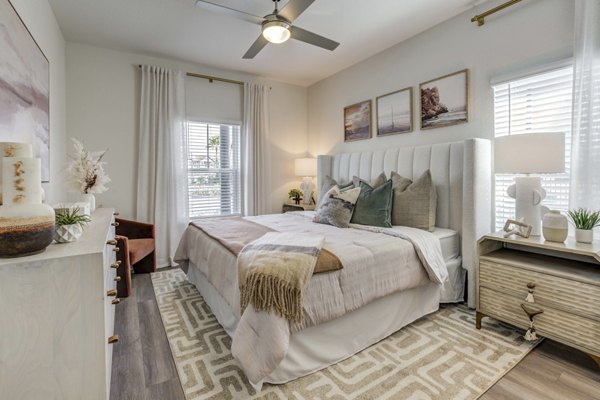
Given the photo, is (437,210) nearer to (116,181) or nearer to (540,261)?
(540,261)

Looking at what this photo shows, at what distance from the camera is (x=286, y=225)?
114 inches

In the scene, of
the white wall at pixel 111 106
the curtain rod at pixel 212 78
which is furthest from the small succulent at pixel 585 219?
the white wall at pixel 111 106

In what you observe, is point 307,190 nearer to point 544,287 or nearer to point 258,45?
point 258,45

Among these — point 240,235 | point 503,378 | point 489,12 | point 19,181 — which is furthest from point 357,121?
point 19,181

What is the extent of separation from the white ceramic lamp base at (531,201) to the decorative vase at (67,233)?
9.26ft

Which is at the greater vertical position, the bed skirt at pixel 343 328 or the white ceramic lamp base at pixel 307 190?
the white ceramic lamp base at pixel 307 190

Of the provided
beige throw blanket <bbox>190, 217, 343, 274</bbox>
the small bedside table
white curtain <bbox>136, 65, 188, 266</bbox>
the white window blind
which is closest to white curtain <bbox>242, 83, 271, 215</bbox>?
the small bedside table

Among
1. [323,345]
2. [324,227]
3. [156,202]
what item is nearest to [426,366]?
[323,345]

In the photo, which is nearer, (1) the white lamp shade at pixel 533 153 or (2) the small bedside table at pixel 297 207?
(1) the white lamp shade at pixel 533 153

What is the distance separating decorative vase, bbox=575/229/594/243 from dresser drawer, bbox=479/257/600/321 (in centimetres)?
32

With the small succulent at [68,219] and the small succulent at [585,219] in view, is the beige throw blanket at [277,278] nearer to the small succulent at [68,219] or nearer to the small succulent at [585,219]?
the small succulent at [68,219]

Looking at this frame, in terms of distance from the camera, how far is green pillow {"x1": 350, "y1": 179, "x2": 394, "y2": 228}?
2.73 m

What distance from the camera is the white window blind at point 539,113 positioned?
2248mm

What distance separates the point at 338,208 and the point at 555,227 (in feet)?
5.38
